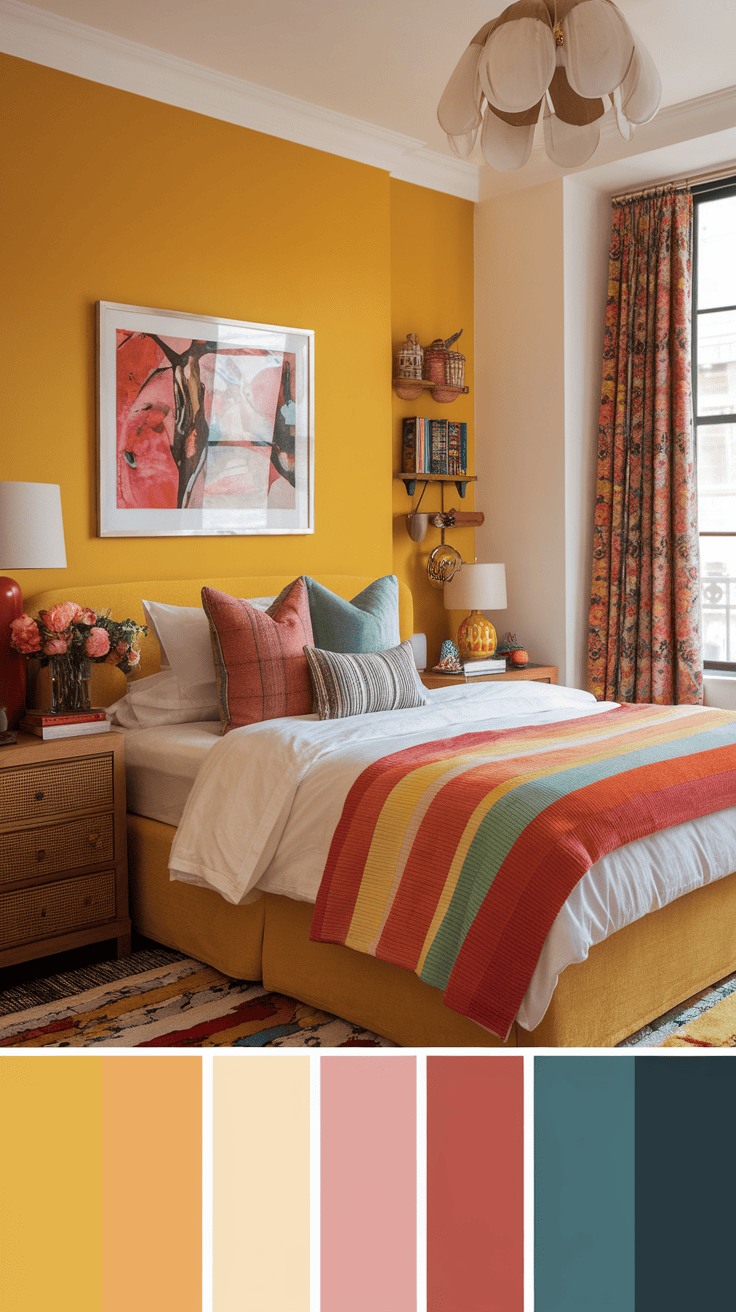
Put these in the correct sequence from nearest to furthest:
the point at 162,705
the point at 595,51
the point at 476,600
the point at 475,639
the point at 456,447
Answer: the point at 595,51 → the point at 162,705 → the point at 476,600 → the point at 475,639 → the point at 456,447

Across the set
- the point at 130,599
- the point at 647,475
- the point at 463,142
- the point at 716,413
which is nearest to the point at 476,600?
the point at 647,475

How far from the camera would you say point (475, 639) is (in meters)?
4.88

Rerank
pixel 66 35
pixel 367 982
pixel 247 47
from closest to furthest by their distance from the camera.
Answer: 1. pixel 367 982
2. pixel 66 35
3. pixel 247 47

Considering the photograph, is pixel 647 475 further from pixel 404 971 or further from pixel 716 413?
pixel 404 971

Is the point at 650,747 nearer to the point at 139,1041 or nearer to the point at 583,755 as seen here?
the point at 583,755

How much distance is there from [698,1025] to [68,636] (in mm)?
2075

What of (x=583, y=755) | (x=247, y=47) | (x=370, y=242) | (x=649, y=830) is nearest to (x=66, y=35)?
(x=247, y=47)

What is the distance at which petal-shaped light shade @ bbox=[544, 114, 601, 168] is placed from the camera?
9.42ft

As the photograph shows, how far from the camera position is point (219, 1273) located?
0.75 m

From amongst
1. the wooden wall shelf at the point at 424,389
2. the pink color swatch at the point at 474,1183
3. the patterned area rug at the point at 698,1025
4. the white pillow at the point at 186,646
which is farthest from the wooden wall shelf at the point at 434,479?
the pink color swatch at the point at 474,1183

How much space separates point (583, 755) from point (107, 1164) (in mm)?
2055

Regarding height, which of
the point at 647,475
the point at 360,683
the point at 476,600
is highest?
the point at 647,475

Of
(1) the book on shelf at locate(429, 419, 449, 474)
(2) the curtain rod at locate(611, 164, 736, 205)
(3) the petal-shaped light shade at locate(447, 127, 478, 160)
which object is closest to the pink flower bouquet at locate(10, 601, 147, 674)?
(3) the petal-shaped light shade at locate(447, 127, 478, 160)

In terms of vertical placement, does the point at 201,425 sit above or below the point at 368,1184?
above
